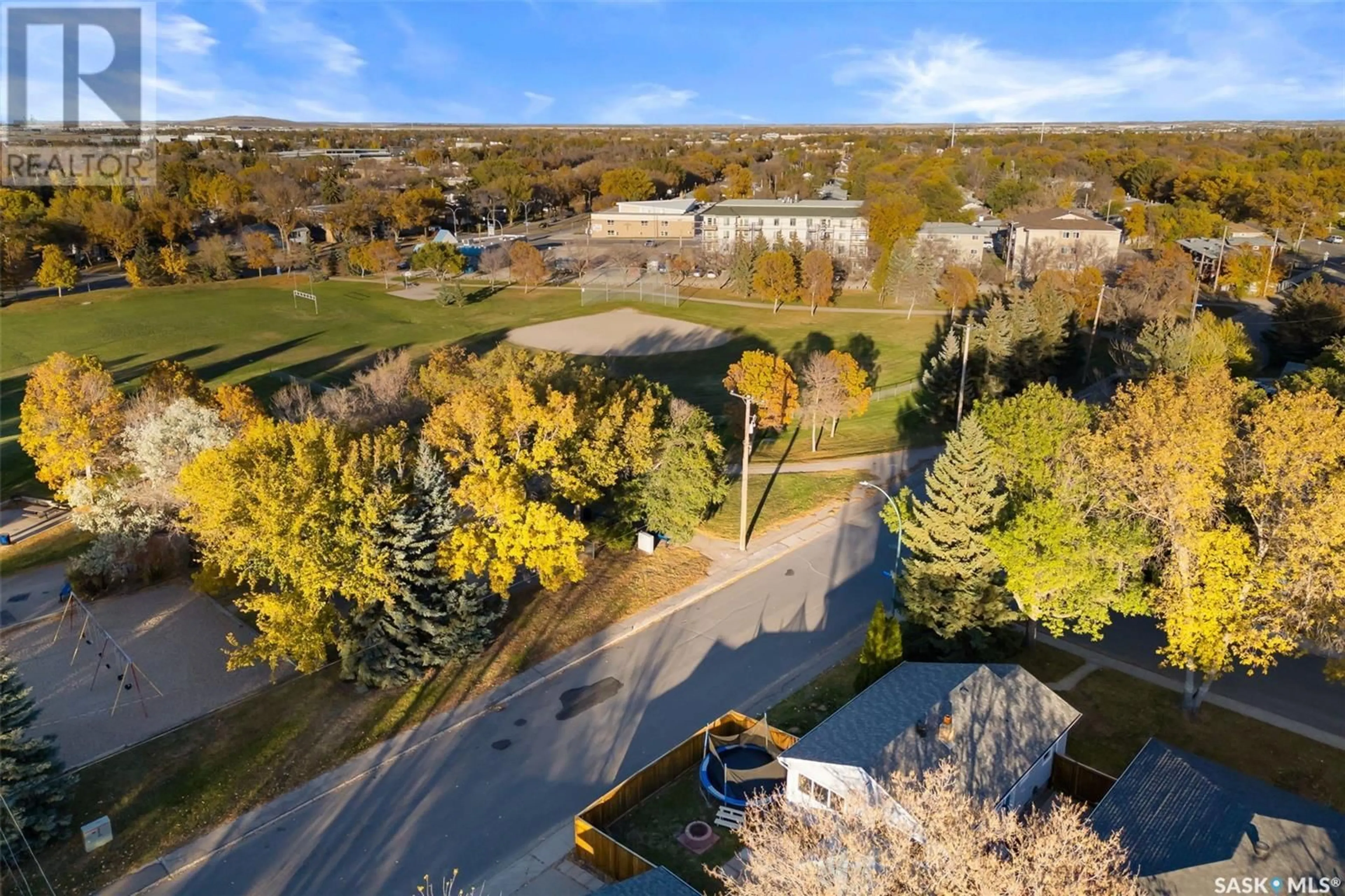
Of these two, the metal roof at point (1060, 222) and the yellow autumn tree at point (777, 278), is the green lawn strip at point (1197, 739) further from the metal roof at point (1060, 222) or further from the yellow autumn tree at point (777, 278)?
the metal roof at point (1060, 222)

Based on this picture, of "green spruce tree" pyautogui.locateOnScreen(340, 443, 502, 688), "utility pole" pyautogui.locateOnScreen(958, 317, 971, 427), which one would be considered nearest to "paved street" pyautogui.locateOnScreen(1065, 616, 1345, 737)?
"utility pole" pyautogui.locateOnScreen(958, 317, 971, 427)

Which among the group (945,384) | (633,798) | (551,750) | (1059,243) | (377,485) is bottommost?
(551,750)

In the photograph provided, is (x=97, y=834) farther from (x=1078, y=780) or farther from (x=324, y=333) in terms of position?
(x=324, y=333)

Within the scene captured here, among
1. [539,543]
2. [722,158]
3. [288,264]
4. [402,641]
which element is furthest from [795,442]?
[722,158]

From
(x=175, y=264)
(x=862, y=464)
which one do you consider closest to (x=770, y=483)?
(x=862, y=464)

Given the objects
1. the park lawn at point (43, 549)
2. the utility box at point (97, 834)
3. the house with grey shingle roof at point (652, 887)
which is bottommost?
the utility box at point (97, 834)

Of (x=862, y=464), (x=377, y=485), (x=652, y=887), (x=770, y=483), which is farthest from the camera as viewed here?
(x=862, y=464)

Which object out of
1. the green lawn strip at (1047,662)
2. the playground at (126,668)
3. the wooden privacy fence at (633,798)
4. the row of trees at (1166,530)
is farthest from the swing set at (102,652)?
the green lawn strip at (1047,662)
